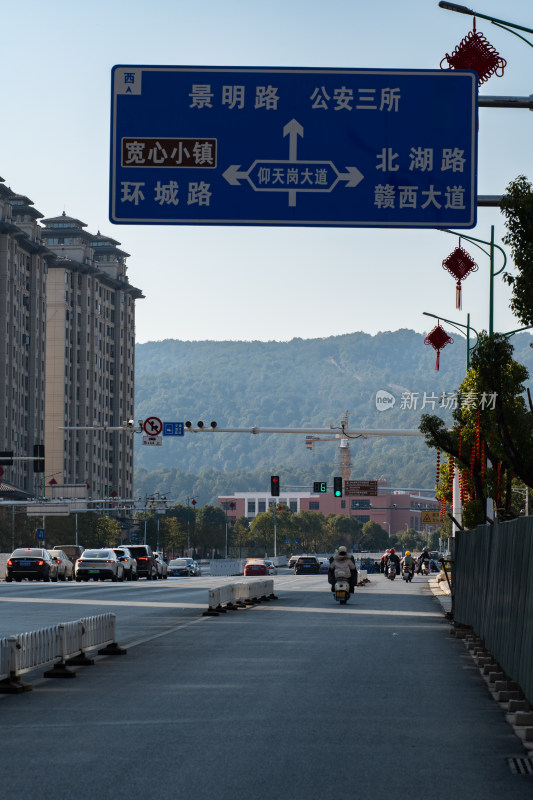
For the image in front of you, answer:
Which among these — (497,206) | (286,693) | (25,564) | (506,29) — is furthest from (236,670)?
(25,564)

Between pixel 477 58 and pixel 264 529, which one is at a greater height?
pixel 477 58

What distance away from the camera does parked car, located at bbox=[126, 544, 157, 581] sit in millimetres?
67562

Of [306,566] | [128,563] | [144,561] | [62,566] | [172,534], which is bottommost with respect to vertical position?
[172,534]

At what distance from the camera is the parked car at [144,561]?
67562mm

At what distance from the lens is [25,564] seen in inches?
2302

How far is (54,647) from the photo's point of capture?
15508mm

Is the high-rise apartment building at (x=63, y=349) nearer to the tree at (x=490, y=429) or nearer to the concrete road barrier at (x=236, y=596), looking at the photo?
the concrete road barrier at (x=236, y=596)

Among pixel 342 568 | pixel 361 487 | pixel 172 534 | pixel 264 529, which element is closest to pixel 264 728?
pixel 342 568

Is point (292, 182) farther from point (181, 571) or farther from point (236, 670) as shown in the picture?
point (181, 571)

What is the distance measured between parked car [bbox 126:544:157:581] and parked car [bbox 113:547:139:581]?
2.59m

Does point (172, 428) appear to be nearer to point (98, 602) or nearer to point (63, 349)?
point (98, 602)

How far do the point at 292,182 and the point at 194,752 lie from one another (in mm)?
8788

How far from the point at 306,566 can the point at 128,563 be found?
118 ft

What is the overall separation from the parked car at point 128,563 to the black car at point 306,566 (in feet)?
108
